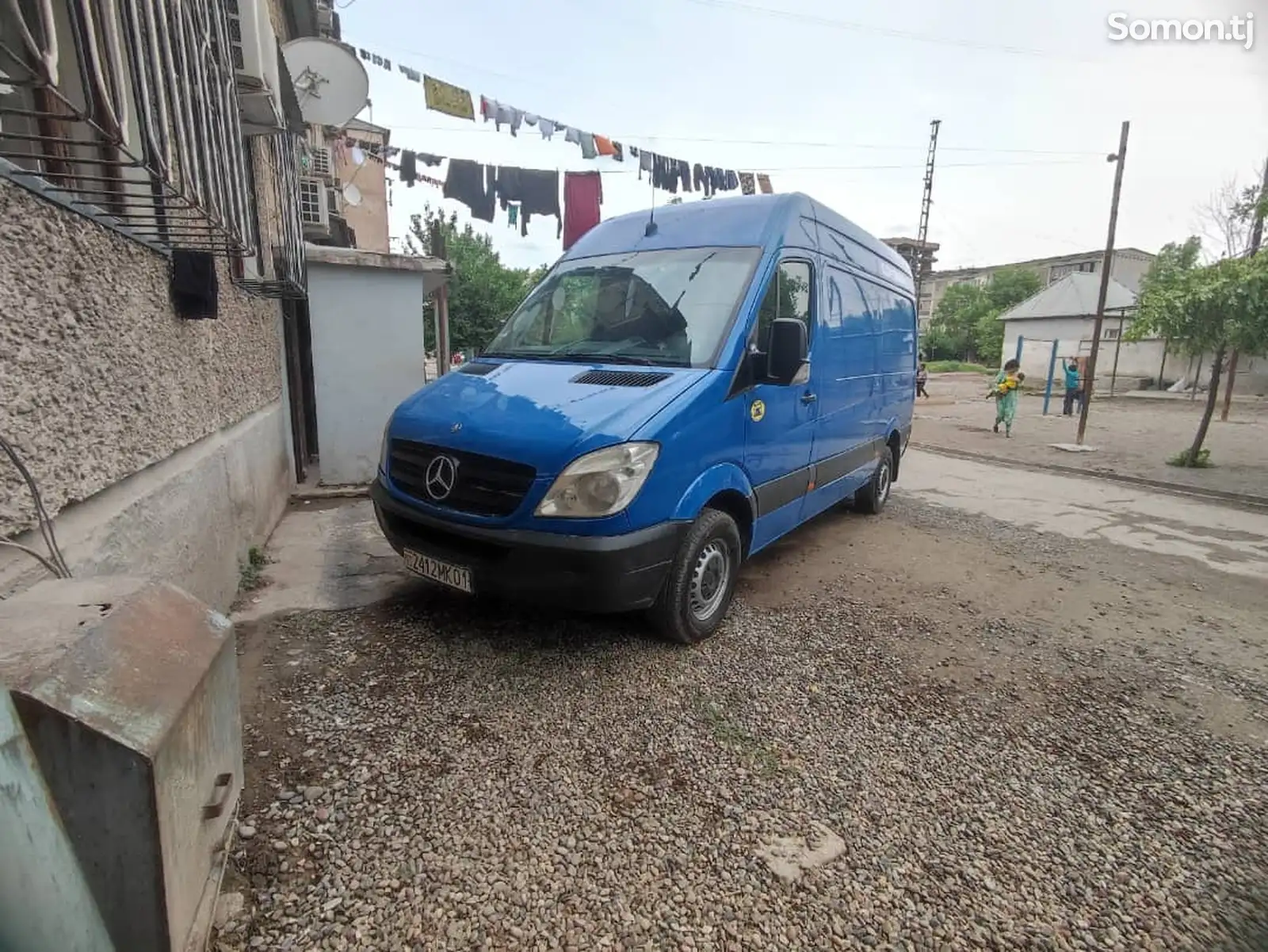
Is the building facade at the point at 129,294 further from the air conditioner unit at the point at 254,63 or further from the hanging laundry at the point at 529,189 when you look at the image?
the hanging laundry at the point at 529,189

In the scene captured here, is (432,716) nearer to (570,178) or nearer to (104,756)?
(104,756)

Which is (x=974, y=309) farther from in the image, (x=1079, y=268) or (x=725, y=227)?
(x=725, y=227)

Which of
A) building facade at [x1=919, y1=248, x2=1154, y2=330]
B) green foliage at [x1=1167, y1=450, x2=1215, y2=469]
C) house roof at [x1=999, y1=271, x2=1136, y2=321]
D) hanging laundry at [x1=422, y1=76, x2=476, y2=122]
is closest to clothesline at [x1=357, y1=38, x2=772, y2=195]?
hanging laundry at [x1=422, y1=76, x2=476, y2=122]

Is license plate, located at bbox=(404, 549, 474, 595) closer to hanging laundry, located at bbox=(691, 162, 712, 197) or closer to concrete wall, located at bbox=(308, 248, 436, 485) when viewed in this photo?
concrete wall, located at bbox=(308, 248, 436, 485)

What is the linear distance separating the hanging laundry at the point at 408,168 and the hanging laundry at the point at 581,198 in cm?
240

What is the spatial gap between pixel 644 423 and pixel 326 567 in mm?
2767

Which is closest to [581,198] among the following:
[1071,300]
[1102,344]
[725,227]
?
[725,227]

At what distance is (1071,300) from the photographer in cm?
3422

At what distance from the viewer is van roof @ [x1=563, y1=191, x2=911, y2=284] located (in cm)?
390

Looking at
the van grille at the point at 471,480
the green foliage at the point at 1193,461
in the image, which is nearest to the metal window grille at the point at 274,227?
the van grille at the point at 471,480

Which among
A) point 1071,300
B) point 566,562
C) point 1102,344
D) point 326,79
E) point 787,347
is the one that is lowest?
point 566,562

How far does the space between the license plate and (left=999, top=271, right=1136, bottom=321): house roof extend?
3727 centimetres

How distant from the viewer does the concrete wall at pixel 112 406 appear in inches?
69.9

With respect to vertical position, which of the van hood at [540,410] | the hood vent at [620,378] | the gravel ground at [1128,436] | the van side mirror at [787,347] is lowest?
the gravel ground at [1128,436]
